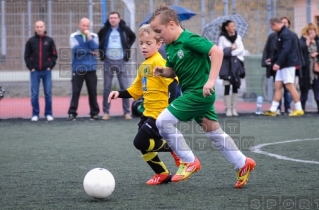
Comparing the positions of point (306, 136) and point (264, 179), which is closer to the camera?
point (264, 179)

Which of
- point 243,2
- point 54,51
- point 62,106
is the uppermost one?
point 243,2

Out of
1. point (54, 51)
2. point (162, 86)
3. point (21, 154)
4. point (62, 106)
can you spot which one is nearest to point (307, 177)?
point (162, 86)

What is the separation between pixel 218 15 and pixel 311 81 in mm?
2621

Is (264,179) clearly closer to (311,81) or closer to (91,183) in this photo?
(91,183)

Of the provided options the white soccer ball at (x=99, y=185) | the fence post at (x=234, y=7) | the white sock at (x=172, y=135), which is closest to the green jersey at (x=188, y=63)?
the white sock at (x=172, y=135)

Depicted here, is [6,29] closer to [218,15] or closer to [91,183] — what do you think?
[218,15]

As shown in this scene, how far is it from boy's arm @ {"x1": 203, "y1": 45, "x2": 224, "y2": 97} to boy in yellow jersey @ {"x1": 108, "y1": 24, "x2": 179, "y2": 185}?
3.24 ft

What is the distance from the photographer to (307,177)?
7.16 meters

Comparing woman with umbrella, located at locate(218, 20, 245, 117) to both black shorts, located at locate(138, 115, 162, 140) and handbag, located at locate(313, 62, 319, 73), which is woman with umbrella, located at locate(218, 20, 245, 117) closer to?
handbag, located at locate(313, 62, 319, 73)

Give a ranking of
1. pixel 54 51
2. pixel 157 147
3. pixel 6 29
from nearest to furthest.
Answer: pixel 157 147 < pixel 54 51 < pixel 6 29

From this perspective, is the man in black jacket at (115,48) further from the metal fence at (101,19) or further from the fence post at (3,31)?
the fence post at (3,31)

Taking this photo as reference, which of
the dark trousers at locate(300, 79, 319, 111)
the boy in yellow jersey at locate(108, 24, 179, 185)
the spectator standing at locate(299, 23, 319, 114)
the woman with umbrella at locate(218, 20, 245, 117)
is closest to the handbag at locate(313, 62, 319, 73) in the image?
the spectator standing at locate(299, 23, 319, 114)

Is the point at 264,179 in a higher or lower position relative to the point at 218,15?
lower

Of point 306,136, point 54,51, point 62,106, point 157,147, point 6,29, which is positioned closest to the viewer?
point 157,147
